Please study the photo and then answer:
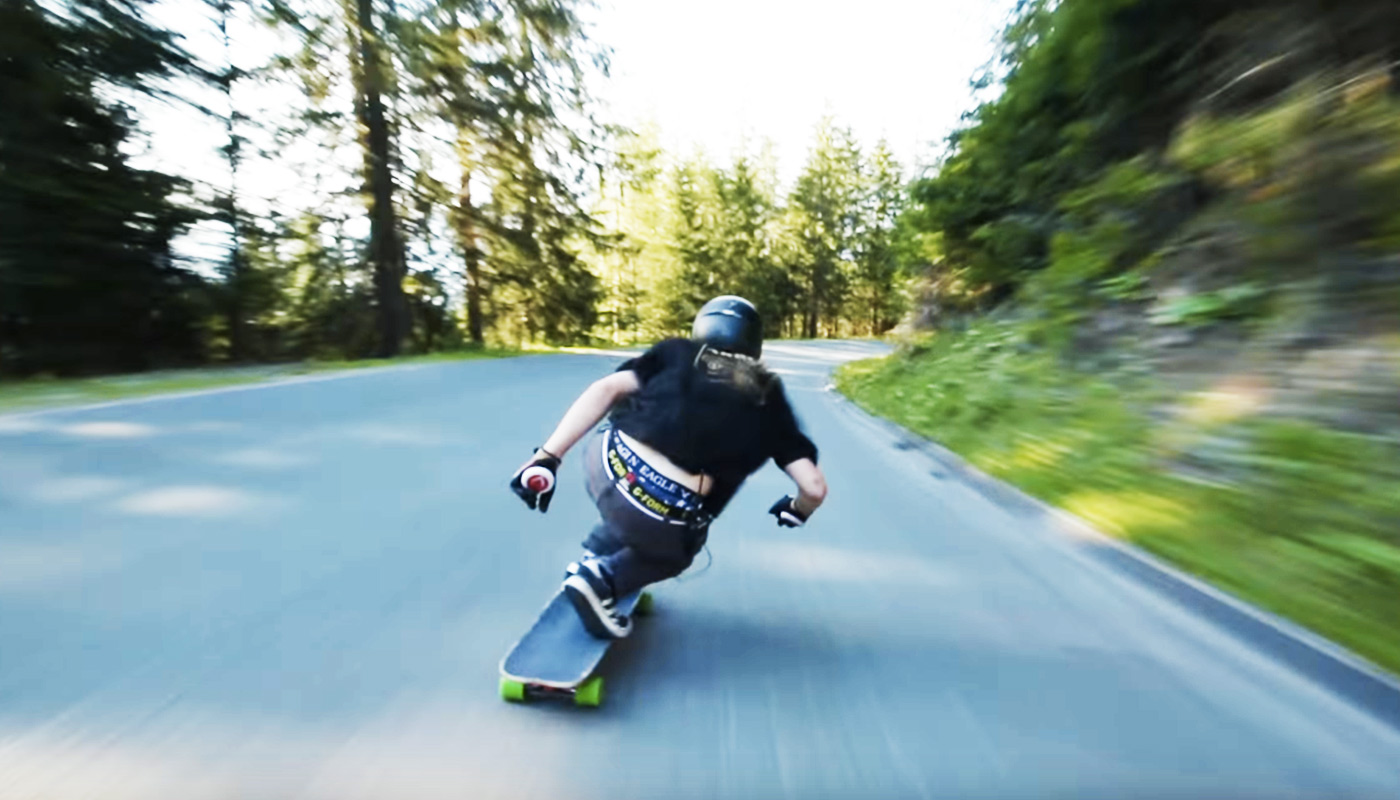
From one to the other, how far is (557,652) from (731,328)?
1332 millimetres

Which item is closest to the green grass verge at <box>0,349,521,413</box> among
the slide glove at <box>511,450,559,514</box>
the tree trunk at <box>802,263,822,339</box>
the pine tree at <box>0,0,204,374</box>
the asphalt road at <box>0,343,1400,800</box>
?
the pine tree at <box>0,0,204,374</box>

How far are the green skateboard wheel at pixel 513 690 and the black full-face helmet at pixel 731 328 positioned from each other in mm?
1395

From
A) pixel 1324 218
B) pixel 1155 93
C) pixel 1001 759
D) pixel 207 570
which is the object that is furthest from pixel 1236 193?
pixel 207 570

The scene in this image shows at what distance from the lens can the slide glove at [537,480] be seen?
3725 mm

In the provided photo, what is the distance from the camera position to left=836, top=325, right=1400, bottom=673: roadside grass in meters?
4.47

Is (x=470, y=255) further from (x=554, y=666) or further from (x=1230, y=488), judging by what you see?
(x=554, y=666)

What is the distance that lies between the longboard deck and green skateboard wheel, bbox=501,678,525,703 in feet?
0.09

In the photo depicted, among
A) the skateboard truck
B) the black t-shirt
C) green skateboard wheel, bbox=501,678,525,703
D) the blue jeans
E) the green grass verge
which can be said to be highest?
the black t-shirt

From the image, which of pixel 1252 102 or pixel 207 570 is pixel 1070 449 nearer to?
pixel 1252 102

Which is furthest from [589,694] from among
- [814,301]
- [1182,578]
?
[814,301]

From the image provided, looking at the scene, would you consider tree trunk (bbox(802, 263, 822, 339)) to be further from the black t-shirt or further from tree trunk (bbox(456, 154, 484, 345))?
the black t-shirt

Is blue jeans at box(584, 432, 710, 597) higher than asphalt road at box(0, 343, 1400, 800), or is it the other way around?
blue jeans at box(584, 432, 710, 597)

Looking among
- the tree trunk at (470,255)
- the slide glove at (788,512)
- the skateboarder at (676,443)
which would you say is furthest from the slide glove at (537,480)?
the tree trunk at (470,255)

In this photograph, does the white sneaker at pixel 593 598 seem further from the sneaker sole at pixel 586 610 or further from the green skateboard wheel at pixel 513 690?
the green skateboard wheel at pixel 513 690
